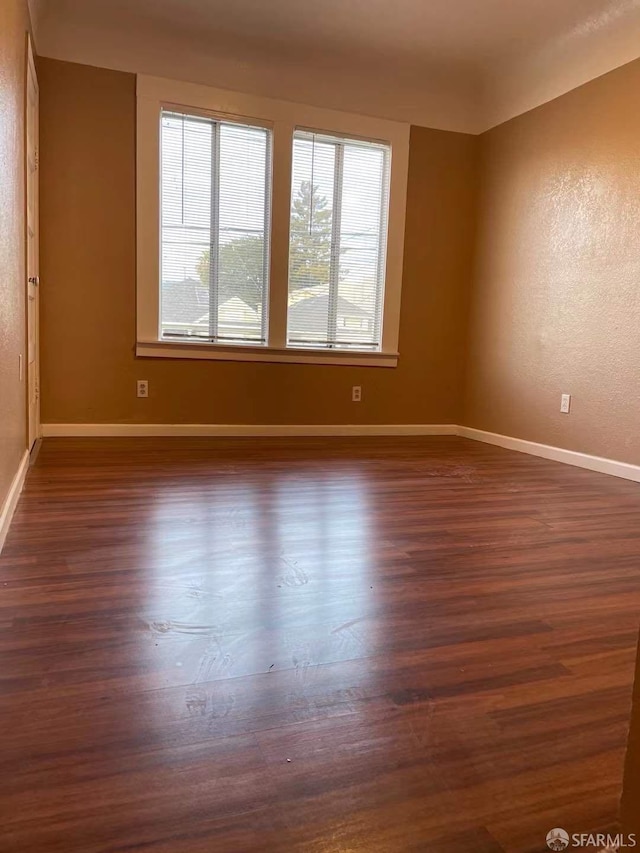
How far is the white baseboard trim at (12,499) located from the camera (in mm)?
1858

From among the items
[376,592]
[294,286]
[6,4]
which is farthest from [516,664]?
[294,286]

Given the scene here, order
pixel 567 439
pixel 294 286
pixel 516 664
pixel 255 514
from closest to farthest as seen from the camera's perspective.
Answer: pixel 516 664 → pixel 255 514 → pixel 567 439 → pixel 294 286

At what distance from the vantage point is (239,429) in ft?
13.9

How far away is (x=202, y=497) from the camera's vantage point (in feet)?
8.25

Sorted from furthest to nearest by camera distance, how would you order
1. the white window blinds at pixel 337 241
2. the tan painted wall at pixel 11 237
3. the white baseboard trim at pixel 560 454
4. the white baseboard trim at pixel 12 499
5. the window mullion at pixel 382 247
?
the window mullion at pixel 382 247, the white window blinds at pixel 337 241, the white baseboard trim at pixel 560 454, the tan painted wall at pixel 11 237, the white baseboard trim at pixel 12 499

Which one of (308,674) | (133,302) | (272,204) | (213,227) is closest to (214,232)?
(213,227)

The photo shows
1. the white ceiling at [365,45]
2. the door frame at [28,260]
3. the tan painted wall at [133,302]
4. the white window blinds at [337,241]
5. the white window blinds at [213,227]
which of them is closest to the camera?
the door frame at [28,260]

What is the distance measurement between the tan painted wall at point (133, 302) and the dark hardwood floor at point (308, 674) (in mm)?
1684

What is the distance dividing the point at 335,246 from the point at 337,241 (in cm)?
4

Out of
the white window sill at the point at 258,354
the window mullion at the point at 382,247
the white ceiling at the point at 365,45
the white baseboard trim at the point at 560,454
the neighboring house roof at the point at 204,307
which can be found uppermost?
the white ceiling at the point at 365,45

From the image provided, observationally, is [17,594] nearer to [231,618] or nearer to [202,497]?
[231,618]

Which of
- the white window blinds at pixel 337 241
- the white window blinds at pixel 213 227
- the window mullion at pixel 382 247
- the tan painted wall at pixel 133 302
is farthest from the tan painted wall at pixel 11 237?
the window mullion at pixel 382 247

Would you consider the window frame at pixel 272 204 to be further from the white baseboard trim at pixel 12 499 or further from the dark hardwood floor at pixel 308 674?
the dark hardwood floor at pixel 308 674

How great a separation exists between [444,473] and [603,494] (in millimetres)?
802
